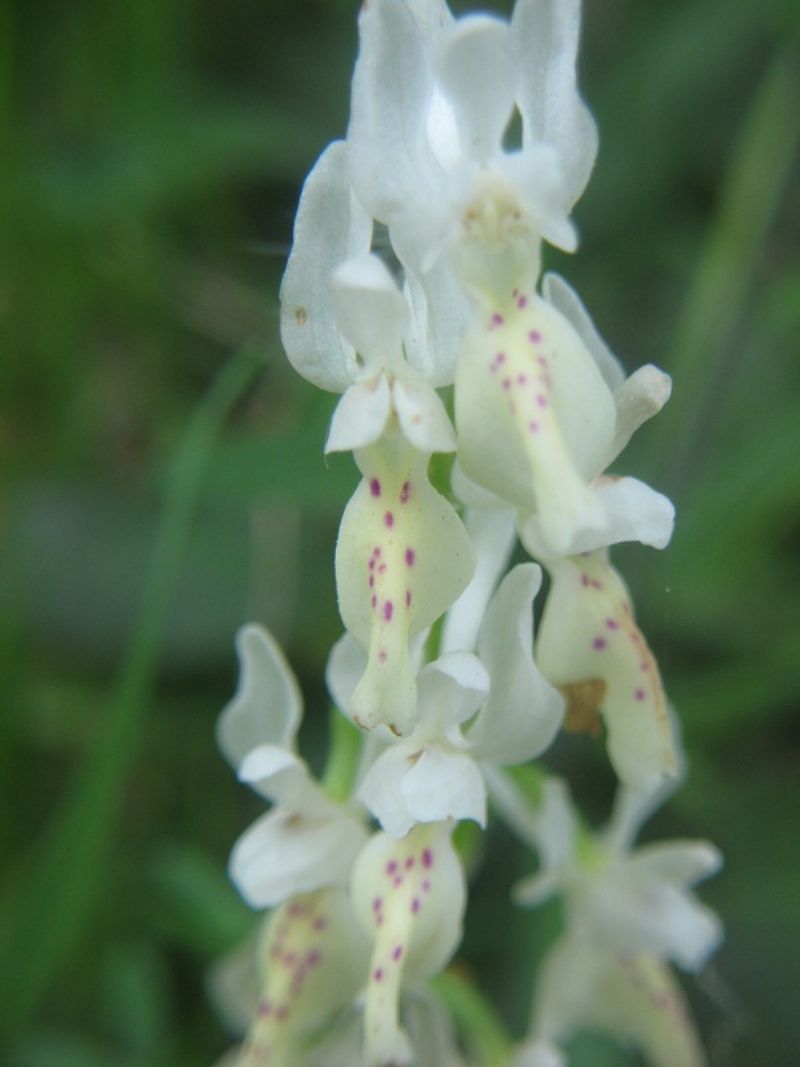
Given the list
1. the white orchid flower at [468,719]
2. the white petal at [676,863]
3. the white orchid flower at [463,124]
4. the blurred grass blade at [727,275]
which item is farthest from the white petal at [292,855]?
the blurred grass blade at [727,275]

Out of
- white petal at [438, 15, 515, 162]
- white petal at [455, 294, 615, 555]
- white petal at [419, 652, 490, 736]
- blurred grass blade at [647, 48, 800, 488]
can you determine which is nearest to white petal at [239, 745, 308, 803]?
white petal at [419, 652, 490, 736]

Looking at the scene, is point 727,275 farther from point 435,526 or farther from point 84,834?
point 435,526

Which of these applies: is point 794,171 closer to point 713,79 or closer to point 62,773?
point 713,79

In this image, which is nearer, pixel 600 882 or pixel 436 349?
pixel 436 349

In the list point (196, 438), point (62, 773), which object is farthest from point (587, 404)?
point (62, 773)

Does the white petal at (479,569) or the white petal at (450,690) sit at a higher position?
the white petal at (479,569)

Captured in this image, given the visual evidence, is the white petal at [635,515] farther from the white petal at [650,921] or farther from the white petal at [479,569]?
the white petal at [650,921]

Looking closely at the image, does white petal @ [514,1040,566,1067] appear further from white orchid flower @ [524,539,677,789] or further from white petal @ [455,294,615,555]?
white petal @ [455,294,615,555]
